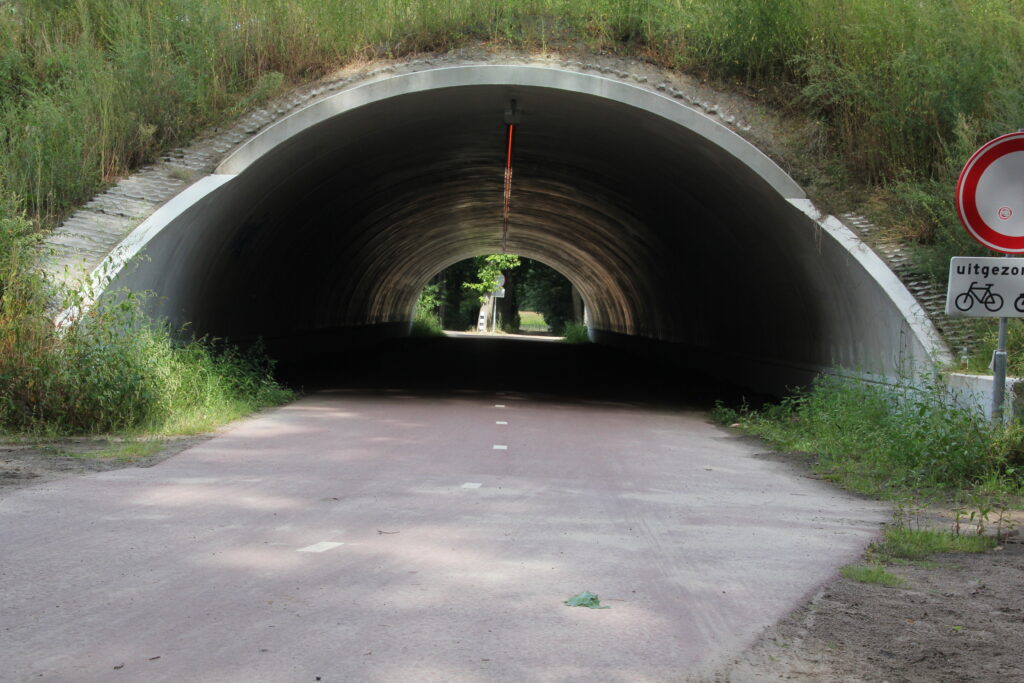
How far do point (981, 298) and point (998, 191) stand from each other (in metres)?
0.79

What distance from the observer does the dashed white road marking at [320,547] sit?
219 inches

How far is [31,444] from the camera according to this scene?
359 inches

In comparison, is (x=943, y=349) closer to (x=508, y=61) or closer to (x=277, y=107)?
(x=508, y=61)

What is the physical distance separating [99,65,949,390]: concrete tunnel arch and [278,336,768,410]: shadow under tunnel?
0.72 metres

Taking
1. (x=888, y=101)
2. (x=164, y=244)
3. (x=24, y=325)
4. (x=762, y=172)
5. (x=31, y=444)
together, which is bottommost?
(x=31, y=444)

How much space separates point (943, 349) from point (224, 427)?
24.0 ft

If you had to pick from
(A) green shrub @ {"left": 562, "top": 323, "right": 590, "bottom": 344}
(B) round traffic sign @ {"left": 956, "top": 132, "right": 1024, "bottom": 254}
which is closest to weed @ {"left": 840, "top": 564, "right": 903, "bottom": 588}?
(B) round traffic sign @ {"left": 956, "top": 132, "right": 1024, "bottom": 254}

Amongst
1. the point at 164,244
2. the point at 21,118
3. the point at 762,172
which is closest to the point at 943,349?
the point at 762,172

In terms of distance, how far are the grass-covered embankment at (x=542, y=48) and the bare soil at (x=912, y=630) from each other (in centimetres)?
632

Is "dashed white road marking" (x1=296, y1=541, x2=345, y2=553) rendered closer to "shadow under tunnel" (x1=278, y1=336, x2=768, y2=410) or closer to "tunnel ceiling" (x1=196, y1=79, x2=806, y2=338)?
"tunnel ceiling" (x1=196, y1=79, x2=806, y2=338)

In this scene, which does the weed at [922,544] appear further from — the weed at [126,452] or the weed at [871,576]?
the weed at [126,452]

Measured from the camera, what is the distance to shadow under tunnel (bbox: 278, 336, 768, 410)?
1759 centimetres

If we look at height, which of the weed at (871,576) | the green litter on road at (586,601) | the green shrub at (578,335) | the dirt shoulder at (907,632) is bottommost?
the green litter on road at (586,601)

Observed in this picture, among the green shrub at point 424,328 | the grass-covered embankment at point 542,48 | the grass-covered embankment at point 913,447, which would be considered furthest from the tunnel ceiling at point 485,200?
the green shrub at point 424,328
